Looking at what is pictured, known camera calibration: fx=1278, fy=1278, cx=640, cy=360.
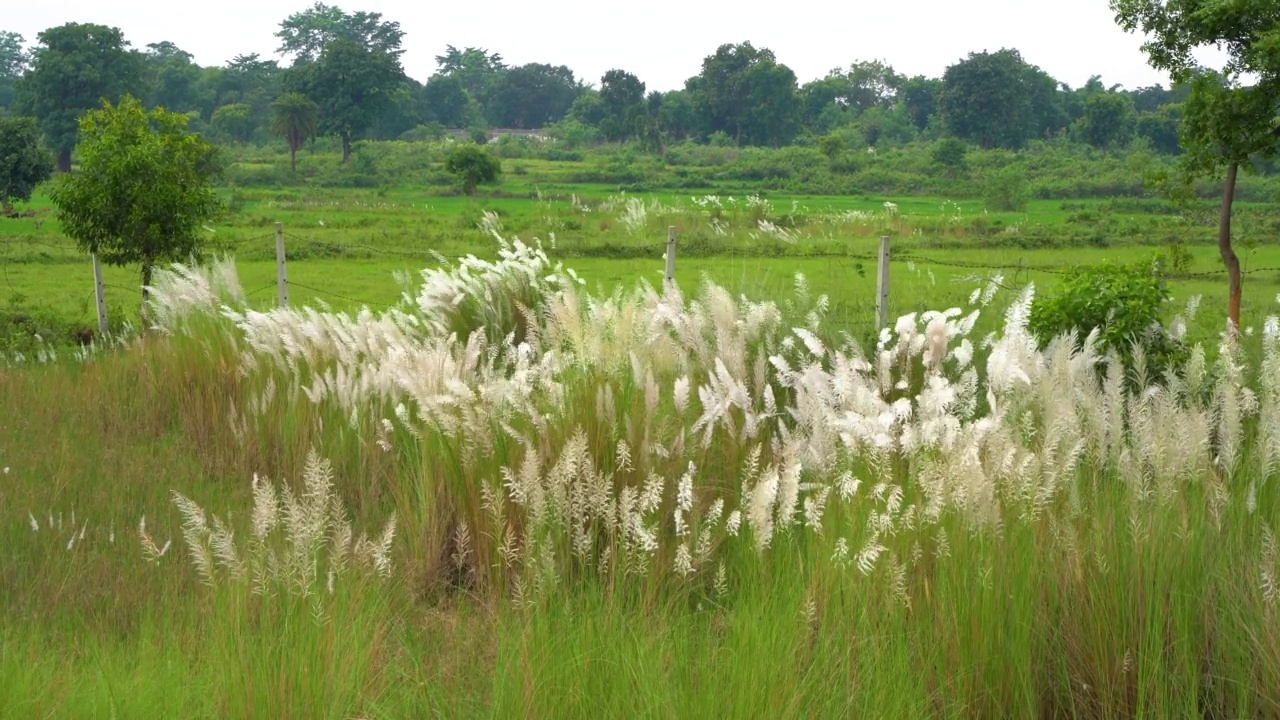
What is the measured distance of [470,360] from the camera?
539cm

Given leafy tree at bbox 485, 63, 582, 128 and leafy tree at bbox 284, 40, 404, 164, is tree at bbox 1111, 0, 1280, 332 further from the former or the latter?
leafy tree at bbox 485, 63, 582, 128

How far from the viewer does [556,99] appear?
4306 inches

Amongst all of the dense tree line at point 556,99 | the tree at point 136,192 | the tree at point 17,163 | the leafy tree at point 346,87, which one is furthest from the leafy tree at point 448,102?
the tree at point 136,192

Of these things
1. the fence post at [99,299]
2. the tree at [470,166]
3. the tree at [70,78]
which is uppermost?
the tree at [70,78]

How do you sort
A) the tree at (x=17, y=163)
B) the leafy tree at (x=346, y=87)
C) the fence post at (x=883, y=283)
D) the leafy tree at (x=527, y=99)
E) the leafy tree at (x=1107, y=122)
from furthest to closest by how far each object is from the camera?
1. the leafy tree at (x=527, y=99)
2. the leafy tree at (x=346, y=87)
3. the leafy tree at (x=1107, y=122)
4. the tree at (x=17, y=163)
5. the fence post at (x=883, y=283)

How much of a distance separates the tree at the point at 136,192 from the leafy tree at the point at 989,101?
2611 inches

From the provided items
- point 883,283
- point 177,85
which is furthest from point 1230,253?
point 177,85

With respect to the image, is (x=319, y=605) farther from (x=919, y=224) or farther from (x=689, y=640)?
(x=919, y=224)

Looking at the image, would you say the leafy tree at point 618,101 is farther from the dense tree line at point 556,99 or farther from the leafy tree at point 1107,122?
the leafy tree at point 1107,122

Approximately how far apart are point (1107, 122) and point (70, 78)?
5122 centimetres

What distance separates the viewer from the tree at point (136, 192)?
12641 millimetres

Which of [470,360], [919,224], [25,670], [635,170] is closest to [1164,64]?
[470,360]

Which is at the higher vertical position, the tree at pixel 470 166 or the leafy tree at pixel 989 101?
the leafy tree at pixel 989 101

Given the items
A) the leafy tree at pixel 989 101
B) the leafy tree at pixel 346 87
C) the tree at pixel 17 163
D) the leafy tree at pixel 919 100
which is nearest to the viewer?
the tree at pixel 17 163
